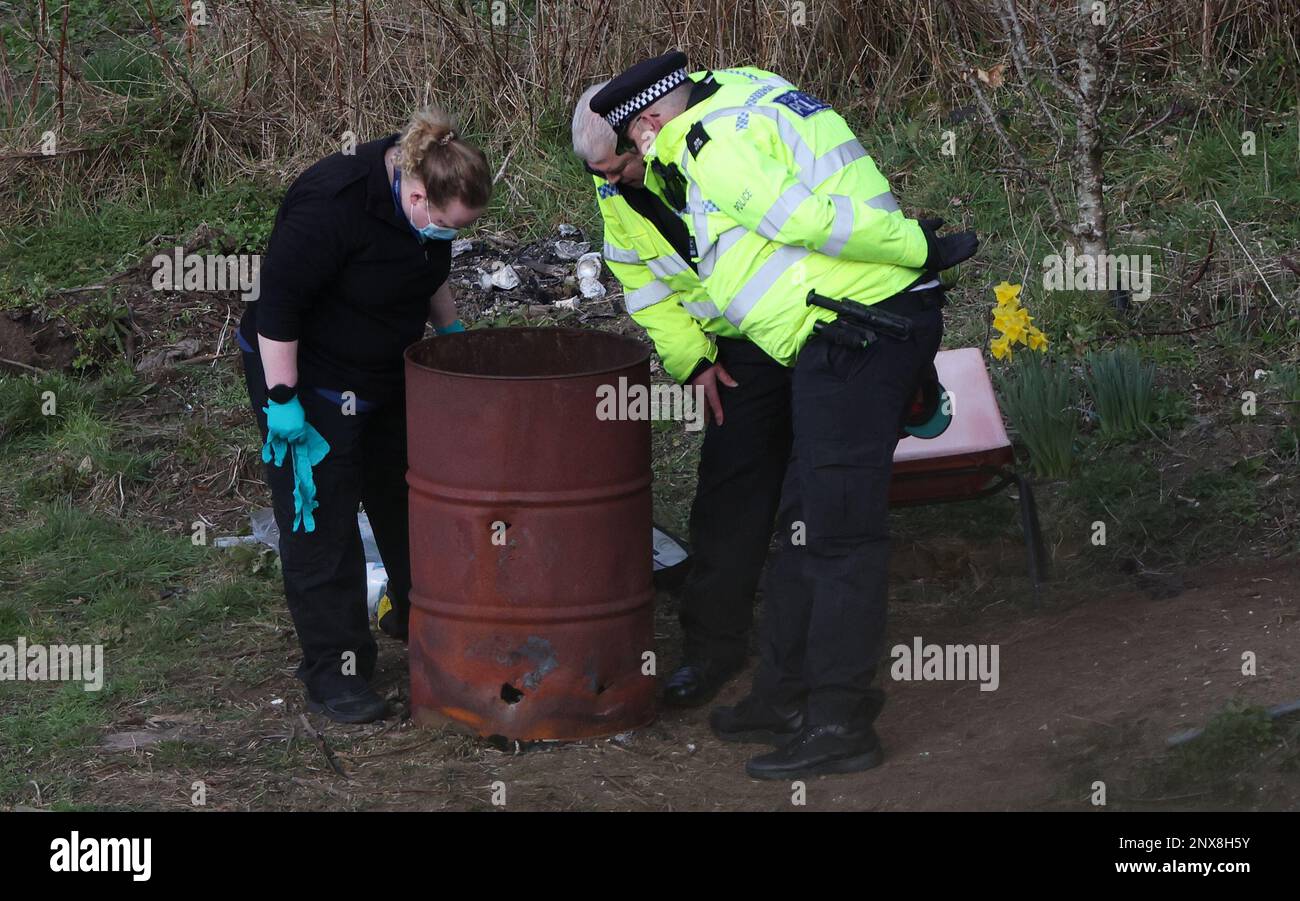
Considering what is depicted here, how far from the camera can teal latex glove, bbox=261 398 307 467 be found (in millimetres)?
4020

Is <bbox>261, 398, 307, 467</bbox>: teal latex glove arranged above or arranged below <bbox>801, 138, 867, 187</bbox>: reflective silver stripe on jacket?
below

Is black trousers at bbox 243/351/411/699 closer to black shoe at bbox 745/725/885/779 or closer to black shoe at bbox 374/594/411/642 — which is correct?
black shoe at bbox 374/594/411/642

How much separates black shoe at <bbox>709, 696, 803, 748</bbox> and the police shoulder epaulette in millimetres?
1533

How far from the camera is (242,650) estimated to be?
4.96 m

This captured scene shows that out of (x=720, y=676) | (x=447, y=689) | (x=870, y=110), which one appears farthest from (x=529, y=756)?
(x=870, y=110)

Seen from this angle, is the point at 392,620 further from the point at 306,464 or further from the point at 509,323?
the point at 509,323

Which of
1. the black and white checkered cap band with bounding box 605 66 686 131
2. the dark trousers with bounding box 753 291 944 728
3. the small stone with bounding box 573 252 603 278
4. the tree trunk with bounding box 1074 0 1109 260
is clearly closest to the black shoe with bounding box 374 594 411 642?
the dark trousers with bounding box 753 291 944 728

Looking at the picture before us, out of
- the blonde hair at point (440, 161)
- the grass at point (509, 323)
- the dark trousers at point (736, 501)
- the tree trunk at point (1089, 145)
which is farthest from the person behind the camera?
the tree trunk at point (1089, 145)

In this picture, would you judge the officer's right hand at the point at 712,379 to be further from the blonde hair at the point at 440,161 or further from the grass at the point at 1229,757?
the grass at the point at 1229,757

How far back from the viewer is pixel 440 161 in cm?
386

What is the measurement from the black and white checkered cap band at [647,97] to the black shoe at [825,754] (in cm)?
162

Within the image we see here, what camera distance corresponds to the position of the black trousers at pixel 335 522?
422cm

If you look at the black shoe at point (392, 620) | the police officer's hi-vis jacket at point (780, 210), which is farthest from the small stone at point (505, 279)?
the police officer's hi-vis jacket at point (780, 210)

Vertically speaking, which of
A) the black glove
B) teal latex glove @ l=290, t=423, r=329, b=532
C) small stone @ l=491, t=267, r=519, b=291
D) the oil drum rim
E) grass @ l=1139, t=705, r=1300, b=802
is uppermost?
the black glove
